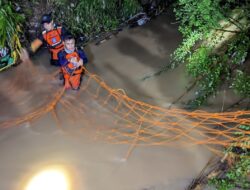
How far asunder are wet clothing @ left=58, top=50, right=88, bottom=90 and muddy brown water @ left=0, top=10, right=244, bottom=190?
242 millimetres

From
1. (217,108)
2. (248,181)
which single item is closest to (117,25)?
(217,108)

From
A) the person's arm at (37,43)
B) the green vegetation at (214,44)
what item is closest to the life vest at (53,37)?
the person's arm at (37,43)

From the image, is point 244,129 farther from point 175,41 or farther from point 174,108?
point 175,41

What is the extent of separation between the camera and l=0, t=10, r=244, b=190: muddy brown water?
193 inches

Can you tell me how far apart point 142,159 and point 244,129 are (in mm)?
1428

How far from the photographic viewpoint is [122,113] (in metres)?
5.55

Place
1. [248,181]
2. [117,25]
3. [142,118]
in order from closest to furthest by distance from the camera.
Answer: [248,181] < [142,118] < [117,25]

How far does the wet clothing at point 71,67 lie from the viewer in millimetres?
5512

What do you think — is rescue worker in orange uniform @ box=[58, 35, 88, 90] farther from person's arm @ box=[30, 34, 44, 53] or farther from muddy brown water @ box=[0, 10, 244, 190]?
person's arm @ box=[30, 34, 44, 53]

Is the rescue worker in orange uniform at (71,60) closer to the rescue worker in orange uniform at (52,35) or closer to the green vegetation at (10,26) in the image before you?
the rescue worker in orange uniform at (52,35)

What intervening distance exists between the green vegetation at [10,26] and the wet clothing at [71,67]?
0.85m

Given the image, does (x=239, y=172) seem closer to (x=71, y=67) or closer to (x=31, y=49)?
(x=71, y=67)

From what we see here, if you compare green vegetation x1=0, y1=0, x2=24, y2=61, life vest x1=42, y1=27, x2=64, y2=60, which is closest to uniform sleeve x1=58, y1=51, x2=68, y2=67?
life vest x1=42, y1=27, x2=64, y2=60

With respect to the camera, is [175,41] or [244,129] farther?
[175,41]
